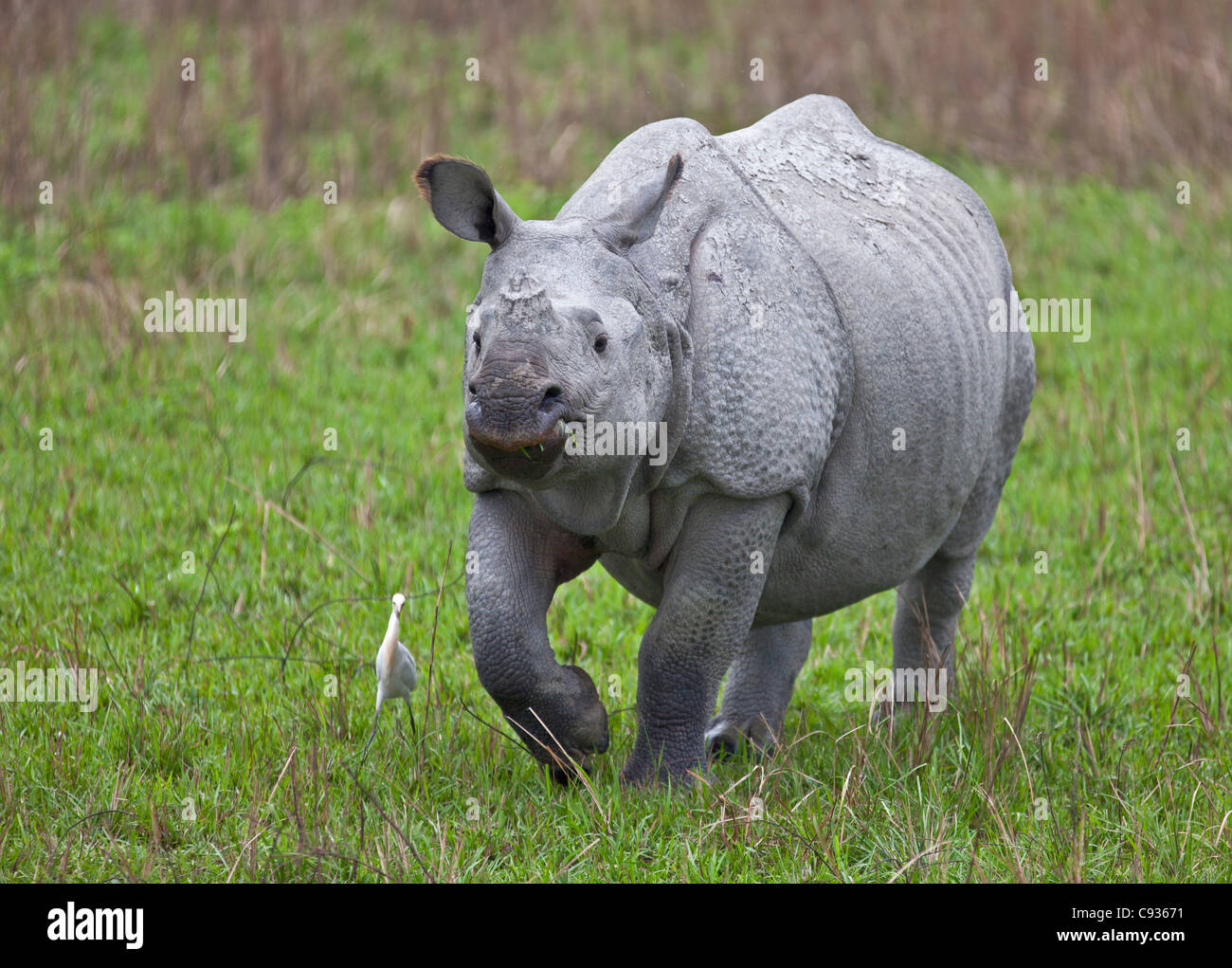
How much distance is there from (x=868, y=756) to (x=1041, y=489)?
352 cm

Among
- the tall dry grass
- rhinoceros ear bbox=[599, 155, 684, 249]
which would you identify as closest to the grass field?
the tall dry grass

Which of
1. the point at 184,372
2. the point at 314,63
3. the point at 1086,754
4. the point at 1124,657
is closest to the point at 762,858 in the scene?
the point at 1086,754

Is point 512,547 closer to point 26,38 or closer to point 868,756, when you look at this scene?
point 868,756

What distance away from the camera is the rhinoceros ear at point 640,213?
153 inches

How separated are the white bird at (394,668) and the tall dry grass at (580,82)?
21.0 feet

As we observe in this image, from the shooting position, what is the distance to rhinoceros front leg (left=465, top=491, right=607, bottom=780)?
4.17 metres

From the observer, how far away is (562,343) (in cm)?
357

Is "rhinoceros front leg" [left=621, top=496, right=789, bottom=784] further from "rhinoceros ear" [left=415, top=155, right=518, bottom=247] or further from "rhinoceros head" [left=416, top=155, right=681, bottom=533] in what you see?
"rhinoceros ear" [left=415, top=155, right=518, bottom=247]

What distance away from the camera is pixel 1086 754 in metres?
5.12

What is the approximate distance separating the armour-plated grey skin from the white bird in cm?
45

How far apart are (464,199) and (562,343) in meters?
0.52

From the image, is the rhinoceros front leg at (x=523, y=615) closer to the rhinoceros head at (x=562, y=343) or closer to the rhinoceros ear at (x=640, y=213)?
the rhinoceros head at (x=562, y=343)

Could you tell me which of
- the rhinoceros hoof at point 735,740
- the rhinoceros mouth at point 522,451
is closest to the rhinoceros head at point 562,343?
the rhinoceros mouth at point 522,451

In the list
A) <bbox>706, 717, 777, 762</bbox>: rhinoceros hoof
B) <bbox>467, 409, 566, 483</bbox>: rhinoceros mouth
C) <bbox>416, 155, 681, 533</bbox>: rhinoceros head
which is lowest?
<bbox>706, 717, 777, 762</bbox>: rhinoceros hoof
